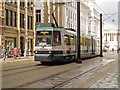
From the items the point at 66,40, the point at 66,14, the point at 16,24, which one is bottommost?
the point at 66,40

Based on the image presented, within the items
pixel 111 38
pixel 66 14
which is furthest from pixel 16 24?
pixel 111 38

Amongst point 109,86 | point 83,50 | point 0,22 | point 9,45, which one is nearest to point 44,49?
point 83,50

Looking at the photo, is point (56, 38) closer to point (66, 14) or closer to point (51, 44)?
point (51, 44)

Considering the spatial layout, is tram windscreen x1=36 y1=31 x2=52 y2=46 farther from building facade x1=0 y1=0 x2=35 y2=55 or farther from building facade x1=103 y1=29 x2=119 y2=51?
building facade x1=103 y1=29 x2=119 y2=51

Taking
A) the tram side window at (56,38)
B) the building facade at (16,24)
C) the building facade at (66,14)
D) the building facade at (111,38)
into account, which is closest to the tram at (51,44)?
the tram side window at (56,38)

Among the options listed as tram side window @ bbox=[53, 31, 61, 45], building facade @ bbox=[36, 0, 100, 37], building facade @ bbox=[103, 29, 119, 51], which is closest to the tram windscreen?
tram side window @ bbox=[53, 31, 61, 45]

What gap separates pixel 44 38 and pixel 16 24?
28.5 meters

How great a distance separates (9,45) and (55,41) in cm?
2651

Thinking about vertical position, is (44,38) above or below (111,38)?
below

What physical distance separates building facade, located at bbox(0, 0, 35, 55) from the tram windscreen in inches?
845

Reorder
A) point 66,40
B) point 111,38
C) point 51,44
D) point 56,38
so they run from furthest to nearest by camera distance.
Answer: point 111,38
point 66,40
point 56,38
point 51,44

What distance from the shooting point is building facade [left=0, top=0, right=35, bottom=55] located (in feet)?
173

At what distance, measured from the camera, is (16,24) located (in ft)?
192

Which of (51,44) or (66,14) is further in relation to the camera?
(66,14)
